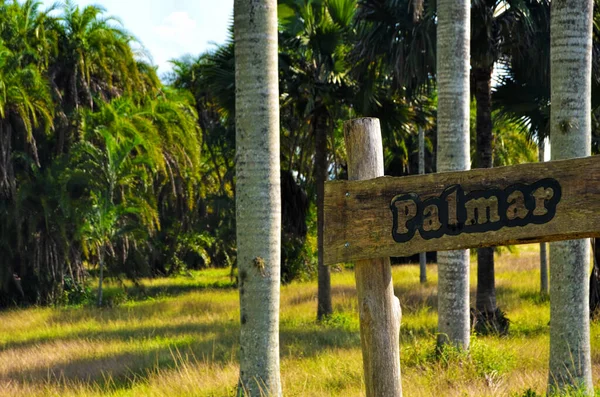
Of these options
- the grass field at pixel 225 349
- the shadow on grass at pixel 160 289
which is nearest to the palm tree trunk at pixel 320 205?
the grass field at pixel 225 349

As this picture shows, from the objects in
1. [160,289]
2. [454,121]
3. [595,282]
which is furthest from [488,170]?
[160,289]

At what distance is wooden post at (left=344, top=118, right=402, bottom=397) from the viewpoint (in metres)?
3.99

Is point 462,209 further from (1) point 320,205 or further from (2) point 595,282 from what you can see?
(2) point 595,282

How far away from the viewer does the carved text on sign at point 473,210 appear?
3.58 metres

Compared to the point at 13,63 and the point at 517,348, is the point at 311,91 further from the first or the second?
the point at 13,63

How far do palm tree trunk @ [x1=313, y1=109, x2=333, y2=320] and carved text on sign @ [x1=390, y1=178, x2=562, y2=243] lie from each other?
922cm

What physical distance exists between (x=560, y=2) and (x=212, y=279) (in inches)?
727

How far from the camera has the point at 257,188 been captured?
5.97 m

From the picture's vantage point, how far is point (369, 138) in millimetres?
4070

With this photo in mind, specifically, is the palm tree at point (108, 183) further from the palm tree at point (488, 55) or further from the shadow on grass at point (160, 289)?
the palm tree at point (488, 55)

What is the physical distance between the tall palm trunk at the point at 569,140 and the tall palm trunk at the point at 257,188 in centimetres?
236

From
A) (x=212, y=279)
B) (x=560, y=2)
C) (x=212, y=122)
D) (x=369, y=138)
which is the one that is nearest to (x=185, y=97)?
(x=212, y=122)

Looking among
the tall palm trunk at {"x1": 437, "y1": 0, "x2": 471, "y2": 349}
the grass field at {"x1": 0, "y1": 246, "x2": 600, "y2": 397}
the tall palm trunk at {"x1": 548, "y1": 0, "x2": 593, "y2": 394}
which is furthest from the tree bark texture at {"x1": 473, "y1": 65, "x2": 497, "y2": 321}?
the tall palm trunk at {"x1": 548, "y1": 0, "x2": 593, "y2": 394}

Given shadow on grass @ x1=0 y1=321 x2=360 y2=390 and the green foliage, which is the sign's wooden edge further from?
the green foliage
